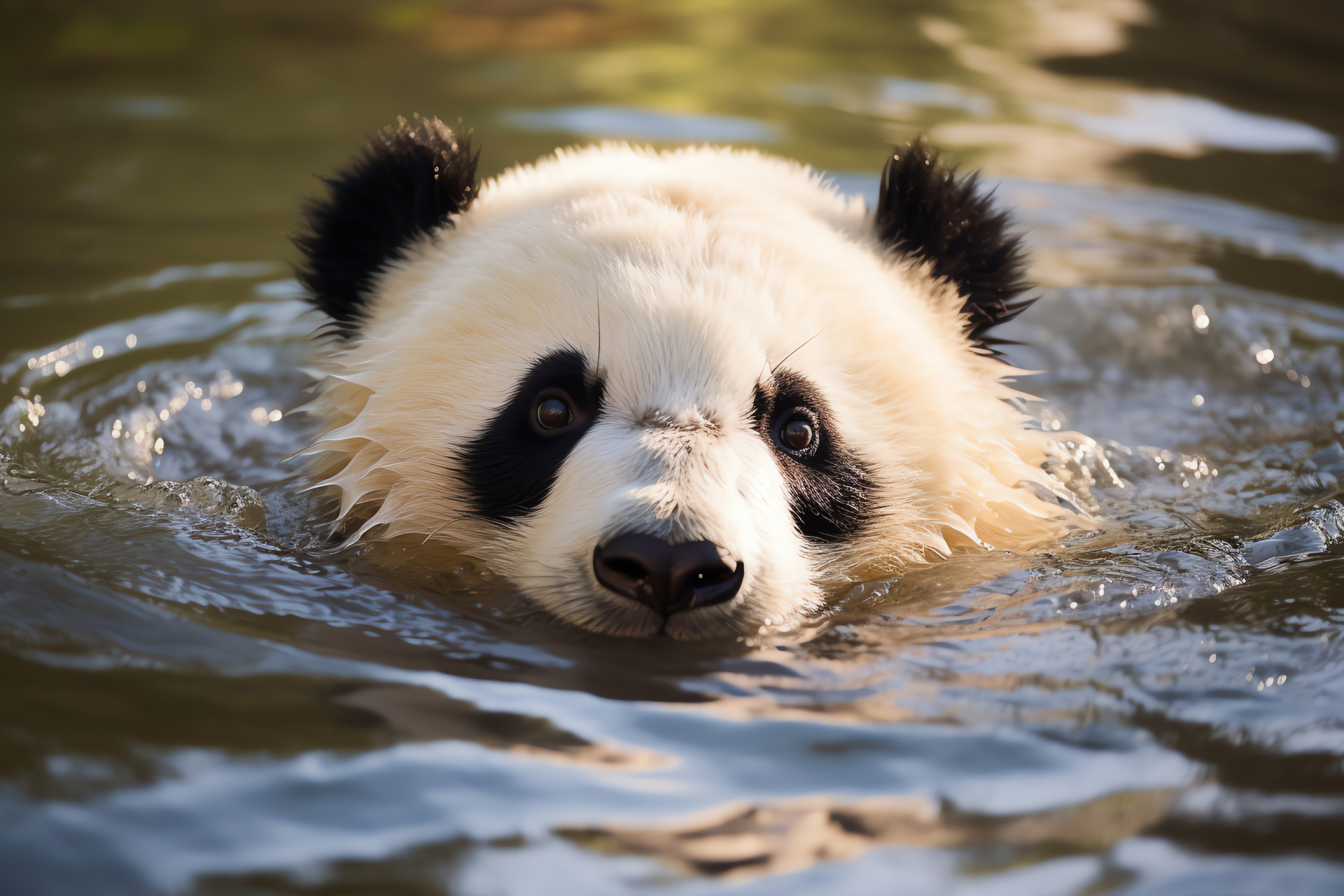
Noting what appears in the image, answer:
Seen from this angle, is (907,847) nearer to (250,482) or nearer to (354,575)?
(354,575)

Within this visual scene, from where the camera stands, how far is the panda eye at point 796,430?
371 cm

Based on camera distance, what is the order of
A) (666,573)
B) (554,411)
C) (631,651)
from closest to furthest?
1. (666,573)
2. (631,651)
3. (554,411)

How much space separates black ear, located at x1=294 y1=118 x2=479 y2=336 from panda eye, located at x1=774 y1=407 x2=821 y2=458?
1347 mm

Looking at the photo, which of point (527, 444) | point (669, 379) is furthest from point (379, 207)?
point (669, 379)

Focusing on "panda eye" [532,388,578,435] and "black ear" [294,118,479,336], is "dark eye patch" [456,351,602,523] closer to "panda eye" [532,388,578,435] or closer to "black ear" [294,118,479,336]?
"panda eye" [532,388,578,435]

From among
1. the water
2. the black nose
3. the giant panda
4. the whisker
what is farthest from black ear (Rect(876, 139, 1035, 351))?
the black nose

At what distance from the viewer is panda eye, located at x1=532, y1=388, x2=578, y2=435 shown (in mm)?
3676

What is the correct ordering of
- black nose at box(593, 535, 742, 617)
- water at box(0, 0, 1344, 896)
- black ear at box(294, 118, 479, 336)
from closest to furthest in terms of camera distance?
water at box(0, 0, 1344, 896), black nose at box(593, 535, 742, 617), black ear at box(294, 118, 479, 336)

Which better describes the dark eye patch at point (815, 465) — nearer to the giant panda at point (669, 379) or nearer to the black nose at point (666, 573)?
the giant panda at point (669, 379)

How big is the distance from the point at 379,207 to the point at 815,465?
163 centimetres

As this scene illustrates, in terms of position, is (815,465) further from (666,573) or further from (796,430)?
(666,573)

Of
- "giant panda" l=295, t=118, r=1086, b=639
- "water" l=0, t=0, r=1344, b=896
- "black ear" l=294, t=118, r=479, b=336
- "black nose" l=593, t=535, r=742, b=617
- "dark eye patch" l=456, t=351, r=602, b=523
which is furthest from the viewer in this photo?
"black ear" l=294, t=118, r=479, b=336

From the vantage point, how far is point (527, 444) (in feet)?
12.2

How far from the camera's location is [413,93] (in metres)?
9.47
